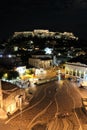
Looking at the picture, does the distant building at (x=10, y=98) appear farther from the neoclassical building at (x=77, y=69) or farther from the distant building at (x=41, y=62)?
the distant building at (x=41, y=62)

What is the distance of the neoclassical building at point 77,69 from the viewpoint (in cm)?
4814

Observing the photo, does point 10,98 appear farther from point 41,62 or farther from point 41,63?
point 41,62

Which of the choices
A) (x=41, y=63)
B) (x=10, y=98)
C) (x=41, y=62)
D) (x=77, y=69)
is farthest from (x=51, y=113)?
(x=41, y=62)

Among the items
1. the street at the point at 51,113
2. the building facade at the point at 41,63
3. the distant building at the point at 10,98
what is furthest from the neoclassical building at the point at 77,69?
the distant building at the point at 10,98

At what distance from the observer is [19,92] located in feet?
105

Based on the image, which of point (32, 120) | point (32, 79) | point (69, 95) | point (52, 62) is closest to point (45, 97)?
point (69, 95)

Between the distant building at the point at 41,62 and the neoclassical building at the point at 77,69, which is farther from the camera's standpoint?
the distant building at the point at 41,62

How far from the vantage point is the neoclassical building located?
158ft

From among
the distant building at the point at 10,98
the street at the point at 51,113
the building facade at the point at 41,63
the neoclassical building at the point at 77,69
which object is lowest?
the street at the point at 51,113

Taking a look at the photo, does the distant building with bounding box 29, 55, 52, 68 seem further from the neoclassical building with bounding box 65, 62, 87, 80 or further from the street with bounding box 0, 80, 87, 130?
the street with bounding box 0, 80, 87, 130

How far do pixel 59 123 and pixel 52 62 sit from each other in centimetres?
4153

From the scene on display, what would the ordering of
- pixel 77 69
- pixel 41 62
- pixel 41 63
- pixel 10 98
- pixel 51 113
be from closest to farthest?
1. pixel 51 113
2. pixel 10 98
3. pixel 77 69
4. pixel 41 63
5. pixel 41 62

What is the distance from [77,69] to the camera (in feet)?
163

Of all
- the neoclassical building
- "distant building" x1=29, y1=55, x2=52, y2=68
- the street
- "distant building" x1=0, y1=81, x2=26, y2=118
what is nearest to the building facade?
"distant building" x1=29, y1=55, x2=52, y2=68
